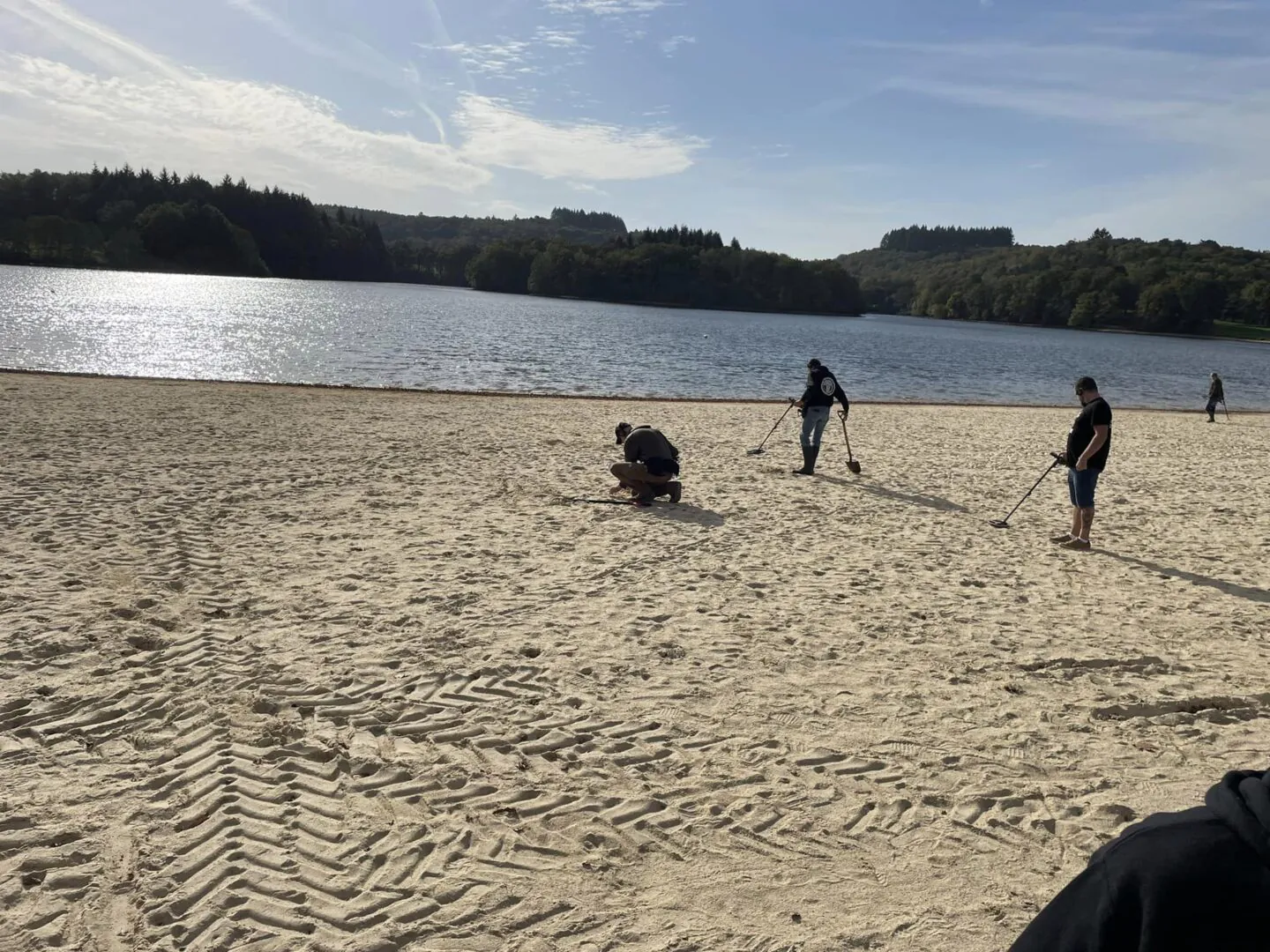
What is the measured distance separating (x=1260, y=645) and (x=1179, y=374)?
5963cm

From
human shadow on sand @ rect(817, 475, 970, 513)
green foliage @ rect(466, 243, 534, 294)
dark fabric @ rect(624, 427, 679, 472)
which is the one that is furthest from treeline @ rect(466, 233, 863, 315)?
dark fabric @ rect(624, 427, 679, 472)

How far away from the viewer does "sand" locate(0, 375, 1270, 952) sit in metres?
3.80

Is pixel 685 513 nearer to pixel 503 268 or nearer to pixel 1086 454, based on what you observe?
pixel 1086 454

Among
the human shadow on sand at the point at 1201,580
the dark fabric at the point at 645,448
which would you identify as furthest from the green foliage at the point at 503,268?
the human shadow on sand at the point at 1201,580

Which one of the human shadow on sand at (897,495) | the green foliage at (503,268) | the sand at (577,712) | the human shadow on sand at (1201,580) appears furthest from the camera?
the green foliage at (503,268)

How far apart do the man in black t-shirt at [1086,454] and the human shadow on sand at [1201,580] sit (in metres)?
0.34

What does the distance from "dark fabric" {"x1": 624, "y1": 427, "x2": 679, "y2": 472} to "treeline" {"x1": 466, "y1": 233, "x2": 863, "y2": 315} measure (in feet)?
496

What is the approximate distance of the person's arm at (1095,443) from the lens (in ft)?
31.3

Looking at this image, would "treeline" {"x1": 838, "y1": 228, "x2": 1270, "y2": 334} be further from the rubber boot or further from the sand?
the sand

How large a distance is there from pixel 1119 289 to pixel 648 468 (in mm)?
146812

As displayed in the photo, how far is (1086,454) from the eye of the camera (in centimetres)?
971

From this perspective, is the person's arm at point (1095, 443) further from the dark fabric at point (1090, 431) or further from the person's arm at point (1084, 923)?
the person's arm at point (1084, 923)

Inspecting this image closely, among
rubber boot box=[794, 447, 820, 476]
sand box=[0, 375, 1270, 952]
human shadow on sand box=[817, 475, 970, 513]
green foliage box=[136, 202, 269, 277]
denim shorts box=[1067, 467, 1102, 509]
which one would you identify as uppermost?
green foliage box=[136, 202, 269, 277]

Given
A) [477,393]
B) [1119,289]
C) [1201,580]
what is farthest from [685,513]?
[1119,289]
